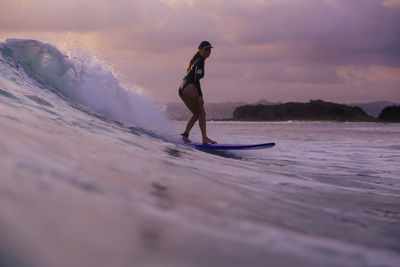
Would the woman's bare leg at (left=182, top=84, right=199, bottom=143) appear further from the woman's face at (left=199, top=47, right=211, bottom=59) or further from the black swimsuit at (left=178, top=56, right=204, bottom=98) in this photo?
the woman's face at (left=199, top=47, right=211, bottom=59)

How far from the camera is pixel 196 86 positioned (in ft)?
21.1

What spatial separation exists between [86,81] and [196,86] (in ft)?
8.49

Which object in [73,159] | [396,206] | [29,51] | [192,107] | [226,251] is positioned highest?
[29,51]

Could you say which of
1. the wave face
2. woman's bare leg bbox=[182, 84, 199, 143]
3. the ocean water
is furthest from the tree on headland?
→ the ocean water

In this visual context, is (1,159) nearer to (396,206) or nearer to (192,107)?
(396,206)

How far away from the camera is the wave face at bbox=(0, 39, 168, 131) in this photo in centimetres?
732

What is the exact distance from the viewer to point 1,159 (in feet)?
4.55

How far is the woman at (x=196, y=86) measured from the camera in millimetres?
6312

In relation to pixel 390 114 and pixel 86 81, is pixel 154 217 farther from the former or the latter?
pixel 390 114

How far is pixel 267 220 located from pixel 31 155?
0.98 metres

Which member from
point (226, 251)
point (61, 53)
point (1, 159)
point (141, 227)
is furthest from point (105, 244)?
point (61, 53)


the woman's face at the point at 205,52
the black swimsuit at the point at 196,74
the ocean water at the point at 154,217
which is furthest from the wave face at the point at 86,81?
the ocean water at the point at 154,217

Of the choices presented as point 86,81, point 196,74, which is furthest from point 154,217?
point 86,81

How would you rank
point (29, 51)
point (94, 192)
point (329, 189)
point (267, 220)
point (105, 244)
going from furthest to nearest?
point (29, 51), point (329, 189), point (267, 220), point (94, 192), point (105, 244)
